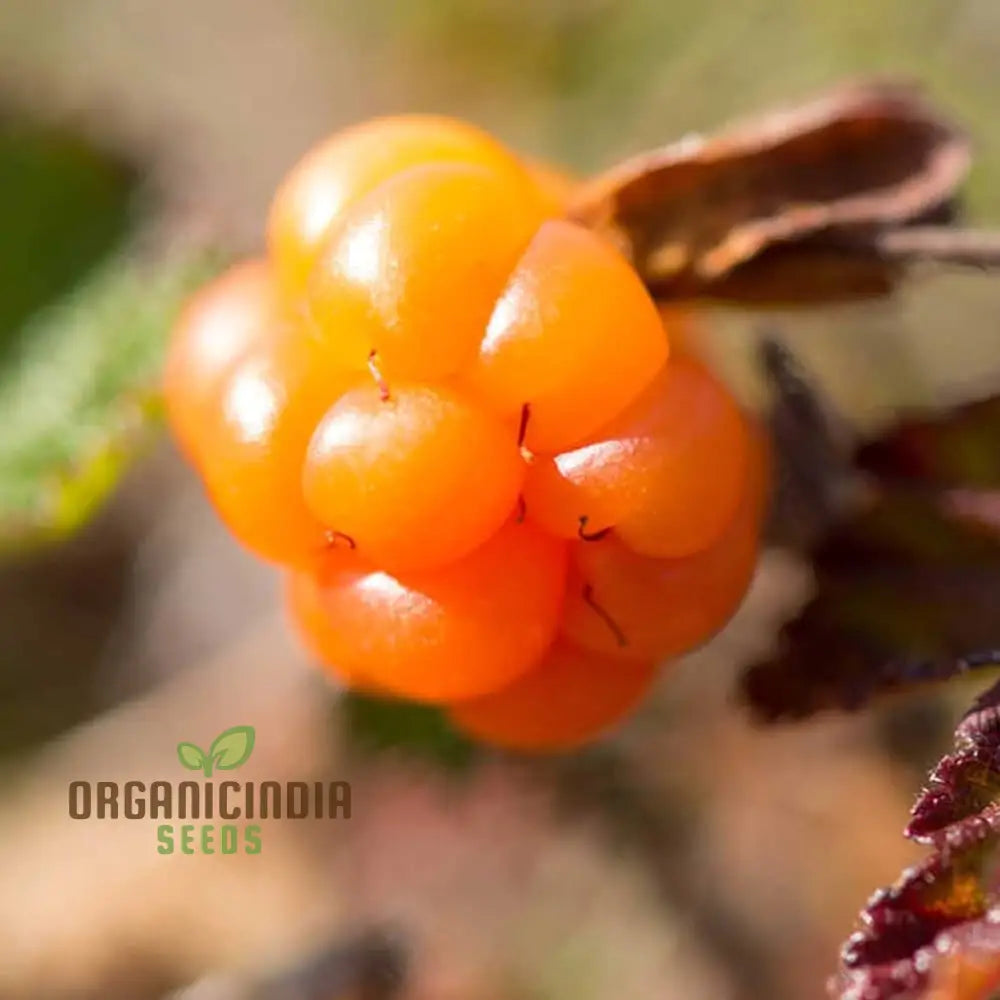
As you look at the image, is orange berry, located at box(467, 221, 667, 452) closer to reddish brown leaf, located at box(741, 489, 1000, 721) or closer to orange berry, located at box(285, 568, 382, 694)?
orange berry, located at box(285, 568, 382, 694)

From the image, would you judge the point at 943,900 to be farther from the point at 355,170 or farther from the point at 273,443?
the point at 355,170

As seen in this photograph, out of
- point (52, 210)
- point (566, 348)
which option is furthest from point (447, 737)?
point (52, 210)

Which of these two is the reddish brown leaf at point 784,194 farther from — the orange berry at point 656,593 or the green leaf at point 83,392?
the green leaf at point 83,392

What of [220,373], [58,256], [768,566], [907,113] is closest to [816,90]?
[768,566]

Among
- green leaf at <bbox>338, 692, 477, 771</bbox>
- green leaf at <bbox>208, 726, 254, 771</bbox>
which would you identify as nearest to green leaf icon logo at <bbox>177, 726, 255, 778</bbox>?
green leaf at <bbox>208, 726, 254, 771</bbox>

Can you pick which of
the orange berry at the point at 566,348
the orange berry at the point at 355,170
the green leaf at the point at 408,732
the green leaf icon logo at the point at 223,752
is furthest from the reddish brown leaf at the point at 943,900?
the green leaf icon logo at the point at 223,752

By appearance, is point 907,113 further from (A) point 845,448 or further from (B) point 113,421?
(B) point 113,421
